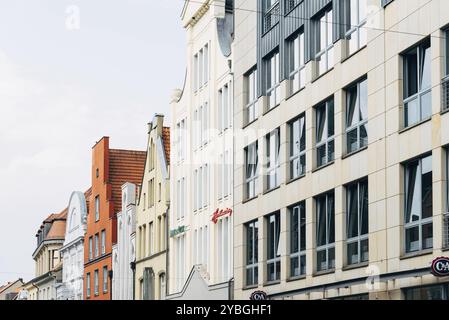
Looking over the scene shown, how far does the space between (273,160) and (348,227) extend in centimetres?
823

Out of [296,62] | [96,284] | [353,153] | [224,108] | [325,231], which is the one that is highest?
[224,108]

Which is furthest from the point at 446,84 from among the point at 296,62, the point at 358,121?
the point at 296,62

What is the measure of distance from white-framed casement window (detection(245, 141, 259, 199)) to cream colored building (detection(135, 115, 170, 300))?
45.2 feet

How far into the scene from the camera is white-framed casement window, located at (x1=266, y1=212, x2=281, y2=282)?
1565 inches

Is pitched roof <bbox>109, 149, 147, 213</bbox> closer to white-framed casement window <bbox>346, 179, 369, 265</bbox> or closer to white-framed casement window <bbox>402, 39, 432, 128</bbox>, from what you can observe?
white-framed casement window <bbox>346, 179, 369, 265</bbox>

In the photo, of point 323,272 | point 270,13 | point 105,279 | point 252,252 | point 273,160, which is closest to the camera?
point 323,272

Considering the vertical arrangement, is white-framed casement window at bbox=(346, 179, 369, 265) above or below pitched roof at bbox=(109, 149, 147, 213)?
below

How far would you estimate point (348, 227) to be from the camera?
33219 millimetres

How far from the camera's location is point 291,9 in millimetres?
39281

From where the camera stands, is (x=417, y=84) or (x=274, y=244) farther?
(x=274, y=244)

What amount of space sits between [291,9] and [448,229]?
48.2 feet

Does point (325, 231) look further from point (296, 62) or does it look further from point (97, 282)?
point (97, 282)

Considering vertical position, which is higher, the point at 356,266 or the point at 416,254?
the point at 416,254

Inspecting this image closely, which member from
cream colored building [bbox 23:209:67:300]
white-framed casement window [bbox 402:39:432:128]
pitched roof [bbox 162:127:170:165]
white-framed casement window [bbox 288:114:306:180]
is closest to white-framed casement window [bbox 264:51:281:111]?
white-framed casement window [bbox 288:114:306:180]
